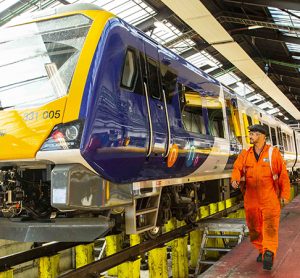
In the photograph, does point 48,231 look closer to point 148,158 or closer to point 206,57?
point 148,158

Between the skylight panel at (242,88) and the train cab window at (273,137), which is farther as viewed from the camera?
the skylight panel at (242,88)

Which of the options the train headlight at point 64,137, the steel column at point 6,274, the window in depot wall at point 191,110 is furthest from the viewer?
the window in depot wall at point 191,110

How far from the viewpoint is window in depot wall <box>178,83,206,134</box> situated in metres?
5.34

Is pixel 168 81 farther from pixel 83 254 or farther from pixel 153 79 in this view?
pixel 83 254

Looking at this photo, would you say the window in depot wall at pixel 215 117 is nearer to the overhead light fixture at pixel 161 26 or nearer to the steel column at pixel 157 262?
the steel column at pixel 157 262

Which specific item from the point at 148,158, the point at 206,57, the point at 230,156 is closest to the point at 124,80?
the point at 148,158

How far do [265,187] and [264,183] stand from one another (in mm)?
44

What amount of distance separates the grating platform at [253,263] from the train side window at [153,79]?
198 centimetres

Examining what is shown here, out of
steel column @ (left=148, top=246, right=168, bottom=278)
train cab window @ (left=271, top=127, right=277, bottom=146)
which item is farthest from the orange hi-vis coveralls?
train cab window @ (left=271, top=127, right=277, bottom=146)

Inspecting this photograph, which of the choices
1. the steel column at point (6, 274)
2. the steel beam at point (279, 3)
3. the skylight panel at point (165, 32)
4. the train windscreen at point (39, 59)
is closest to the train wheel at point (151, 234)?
the steel column at point (6, 274)

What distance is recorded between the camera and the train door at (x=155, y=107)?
450 cm

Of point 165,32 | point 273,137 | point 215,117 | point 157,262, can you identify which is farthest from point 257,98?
point 157,262

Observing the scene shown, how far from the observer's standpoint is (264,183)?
4.61 meters

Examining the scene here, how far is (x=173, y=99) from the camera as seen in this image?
5086mm
